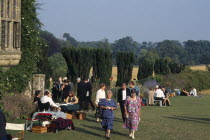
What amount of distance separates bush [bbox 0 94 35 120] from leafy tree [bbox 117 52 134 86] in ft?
101

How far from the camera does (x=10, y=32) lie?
22.6 metres

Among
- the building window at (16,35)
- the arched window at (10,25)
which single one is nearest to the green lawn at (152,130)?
the building window at (16,35)

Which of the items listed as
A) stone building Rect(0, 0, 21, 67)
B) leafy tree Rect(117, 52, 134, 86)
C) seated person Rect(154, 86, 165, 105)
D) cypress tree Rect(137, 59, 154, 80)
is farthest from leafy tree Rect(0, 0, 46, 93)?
cypress tree Rect(137, 59, 154, 80)

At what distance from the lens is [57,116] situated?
771 inches

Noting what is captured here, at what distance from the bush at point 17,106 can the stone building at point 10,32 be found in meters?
1.80

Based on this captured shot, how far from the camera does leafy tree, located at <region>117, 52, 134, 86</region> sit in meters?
52.4

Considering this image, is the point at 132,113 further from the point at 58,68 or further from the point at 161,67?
the point at 58,68

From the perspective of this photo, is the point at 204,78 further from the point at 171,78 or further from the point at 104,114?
the point at 104,114

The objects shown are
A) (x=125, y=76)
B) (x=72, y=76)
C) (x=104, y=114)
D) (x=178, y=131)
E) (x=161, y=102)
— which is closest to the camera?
(x=104, y=114)

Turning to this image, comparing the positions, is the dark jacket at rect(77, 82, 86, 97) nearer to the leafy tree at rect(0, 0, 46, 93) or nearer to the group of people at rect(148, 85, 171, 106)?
the leafy tree at rect(0, 0, 46, 93)

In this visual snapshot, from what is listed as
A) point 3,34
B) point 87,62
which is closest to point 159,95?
point 87,62

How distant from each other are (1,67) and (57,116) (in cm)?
387

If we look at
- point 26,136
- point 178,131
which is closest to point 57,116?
point 26,136

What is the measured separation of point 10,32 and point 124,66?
102ft
